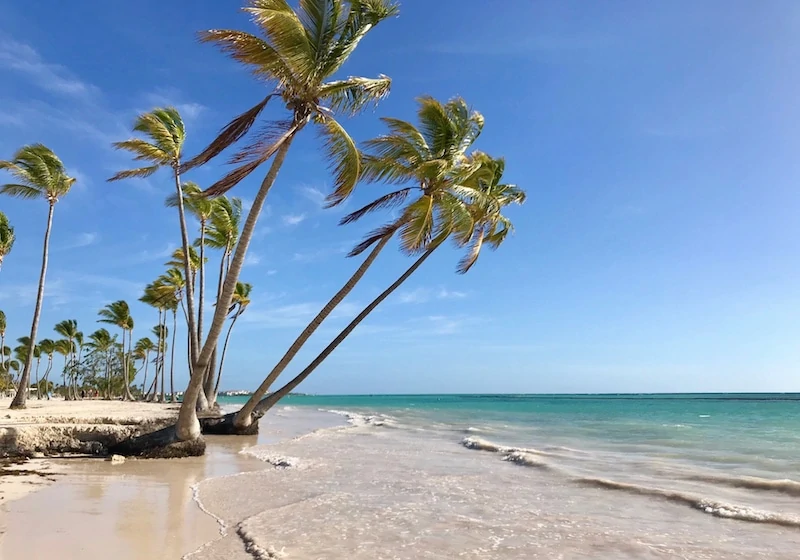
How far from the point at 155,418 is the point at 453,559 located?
940cm

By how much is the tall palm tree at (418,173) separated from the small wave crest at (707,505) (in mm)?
6940

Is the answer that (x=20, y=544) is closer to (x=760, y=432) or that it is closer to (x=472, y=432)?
(x=472, y=432)

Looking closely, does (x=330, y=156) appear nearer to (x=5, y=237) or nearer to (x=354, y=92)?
(x=354, y=92)

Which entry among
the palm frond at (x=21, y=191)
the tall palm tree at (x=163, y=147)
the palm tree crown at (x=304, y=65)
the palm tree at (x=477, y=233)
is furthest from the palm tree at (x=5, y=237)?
the palm tree crown at (x=304, y=65)

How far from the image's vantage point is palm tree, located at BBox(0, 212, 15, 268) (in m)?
22.6

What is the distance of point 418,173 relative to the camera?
548 inches

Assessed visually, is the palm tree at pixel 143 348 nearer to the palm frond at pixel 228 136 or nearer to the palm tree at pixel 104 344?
the palm tree at pixel 104 344

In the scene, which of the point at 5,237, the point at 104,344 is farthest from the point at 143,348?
the point at 5,237

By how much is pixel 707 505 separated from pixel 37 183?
20.4m

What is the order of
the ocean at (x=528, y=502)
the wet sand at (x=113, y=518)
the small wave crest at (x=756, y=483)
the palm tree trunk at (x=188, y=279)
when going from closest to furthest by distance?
1. the wet sand at (x=113, y=518)
2. the ocean at (x=528, y=502)
3. the small wave crest at (x=756, y=483)
4. the palm tree trunk at (x=188, y=279)

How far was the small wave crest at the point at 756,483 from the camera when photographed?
9195mm

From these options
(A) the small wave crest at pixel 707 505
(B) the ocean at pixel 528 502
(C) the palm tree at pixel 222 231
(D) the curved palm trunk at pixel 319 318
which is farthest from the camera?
(C) the palm tree at pixel 222 231

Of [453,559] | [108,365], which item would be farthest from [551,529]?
[108,365]

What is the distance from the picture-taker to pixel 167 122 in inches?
624
